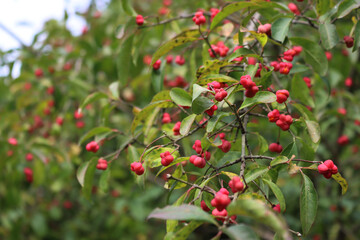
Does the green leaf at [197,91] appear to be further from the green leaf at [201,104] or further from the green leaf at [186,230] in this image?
the green leaf at [186,230]

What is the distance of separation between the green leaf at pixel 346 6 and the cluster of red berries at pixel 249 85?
579 millimetres

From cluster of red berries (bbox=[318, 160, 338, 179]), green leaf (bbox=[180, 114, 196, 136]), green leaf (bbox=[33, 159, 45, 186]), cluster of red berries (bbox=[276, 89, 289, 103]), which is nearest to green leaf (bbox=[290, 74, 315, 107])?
cluster of red berries (bbox=[276, 89, 289, 103])

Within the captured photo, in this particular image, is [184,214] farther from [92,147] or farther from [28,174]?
[28,174]

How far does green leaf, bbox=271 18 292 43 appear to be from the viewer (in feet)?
4.94

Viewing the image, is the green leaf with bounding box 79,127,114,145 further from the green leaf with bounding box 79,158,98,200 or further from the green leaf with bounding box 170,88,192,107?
the green leaf with bounding box 170,88,192,107

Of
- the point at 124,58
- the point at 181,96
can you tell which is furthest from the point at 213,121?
the point at 124,58

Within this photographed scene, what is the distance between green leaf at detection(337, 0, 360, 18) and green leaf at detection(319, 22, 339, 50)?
6cm

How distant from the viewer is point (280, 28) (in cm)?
153

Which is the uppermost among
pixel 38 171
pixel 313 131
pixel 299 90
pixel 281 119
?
pixel 281 119

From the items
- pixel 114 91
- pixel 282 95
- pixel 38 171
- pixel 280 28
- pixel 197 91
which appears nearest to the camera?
pixel 197 91

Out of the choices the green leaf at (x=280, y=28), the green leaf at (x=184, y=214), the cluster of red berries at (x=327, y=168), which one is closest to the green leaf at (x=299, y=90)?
the green leaf at (x=280, y=28)

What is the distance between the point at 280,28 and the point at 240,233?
3.17 ft

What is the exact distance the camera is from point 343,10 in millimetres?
1530

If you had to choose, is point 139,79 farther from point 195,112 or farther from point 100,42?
point 195,112
